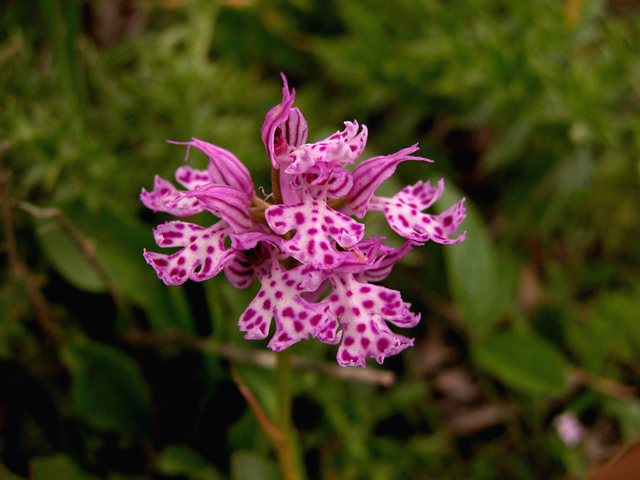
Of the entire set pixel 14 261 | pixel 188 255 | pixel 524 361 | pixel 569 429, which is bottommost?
pixel 569 429

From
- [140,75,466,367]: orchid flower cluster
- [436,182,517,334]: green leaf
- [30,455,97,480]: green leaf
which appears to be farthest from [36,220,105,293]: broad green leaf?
[436,182,517,334]: green leaf

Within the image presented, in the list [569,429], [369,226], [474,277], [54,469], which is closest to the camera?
[54,469]

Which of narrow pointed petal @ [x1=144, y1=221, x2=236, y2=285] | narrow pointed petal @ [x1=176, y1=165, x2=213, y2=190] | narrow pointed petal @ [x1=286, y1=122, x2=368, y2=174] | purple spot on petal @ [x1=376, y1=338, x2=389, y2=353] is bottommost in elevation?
purple spot on petal @ [x1=376, y1=338, x2=389, y2=353]

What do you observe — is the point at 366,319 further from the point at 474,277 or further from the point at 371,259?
the point at 474,277

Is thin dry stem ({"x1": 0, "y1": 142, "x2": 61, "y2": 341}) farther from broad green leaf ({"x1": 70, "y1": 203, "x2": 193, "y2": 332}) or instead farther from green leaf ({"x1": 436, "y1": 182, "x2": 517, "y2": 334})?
green leaf ({"x1": 436, "y1": 182, "x2": 517, "y2": 334})

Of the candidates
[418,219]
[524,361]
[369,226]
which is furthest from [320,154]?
[524,361]

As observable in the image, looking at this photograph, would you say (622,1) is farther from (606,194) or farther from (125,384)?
(125,384)

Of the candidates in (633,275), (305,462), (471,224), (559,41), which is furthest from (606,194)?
(305,462)
